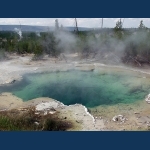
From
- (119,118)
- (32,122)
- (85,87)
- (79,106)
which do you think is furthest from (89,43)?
(32,122)

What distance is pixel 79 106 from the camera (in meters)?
7.80

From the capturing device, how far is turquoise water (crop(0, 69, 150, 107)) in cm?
815

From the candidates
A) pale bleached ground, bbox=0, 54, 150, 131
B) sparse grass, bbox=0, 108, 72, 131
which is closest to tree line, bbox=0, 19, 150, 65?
pale bleached ground, bbox=0, 54, 150, 131

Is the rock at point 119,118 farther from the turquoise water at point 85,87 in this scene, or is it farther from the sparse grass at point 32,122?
the sparse grass at point 32,122

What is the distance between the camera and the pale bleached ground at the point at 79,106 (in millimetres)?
7195

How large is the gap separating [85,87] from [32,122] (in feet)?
6.83

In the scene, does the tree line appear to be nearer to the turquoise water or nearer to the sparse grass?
the turquoise water

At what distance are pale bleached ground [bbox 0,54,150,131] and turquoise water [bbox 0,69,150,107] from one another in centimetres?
20

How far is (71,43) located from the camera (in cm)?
921

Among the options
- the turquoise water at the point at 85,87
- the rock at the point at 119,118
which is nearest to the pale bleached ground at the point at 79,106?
the rock at the point at 119,118

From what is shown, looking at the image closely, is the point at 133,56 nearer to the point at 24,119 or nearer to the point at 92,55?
the point at 92,55

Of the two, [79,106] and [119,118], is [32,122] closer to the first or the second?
[79,106]

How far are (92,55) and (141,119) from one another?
2.86 meters

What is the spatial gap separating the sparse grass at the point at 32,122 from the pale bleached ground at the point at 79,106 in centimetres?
26
